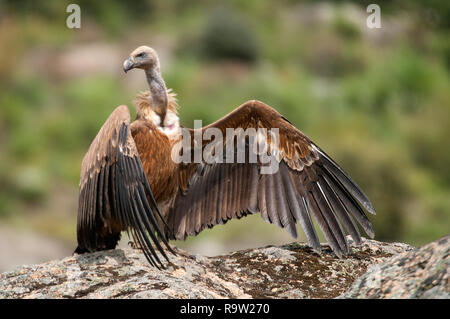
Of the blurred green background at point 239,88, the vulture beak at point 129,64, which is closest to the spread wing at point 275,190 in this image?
the vulture beak at point 129,64

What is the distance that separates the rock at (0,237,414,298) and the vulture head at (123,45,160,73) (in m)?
2.41

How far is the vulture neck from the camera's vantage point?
29.7ft

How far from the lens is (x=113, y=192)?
7590mm

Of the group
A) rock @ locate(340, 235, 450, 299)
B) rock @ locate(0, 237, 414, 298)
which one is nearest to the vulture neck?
rock @ locate(0, 237, 414, 298)

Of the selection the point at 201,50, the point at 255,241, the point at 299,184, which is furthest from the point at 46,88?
the point at 299,184

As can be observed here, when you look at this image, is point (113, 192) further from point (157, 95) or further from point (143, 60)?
point (143, 60)

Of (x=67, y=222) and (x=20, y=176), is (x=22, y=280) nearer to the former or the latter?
(x=67, y=222)

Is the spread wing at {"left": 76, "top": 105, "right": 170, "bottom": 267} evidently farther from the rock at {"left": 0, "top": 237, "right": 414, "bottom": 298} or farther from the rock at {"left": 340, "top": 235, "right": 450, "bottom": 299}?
the rock at {"left": 340, "top": 235, "right": 450, "bottom": 299}

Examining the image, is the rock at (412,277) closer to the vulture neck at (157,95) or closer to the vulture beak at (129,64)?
the vulture neck at (157,95)

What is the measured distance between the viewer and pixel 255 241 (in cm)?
2225

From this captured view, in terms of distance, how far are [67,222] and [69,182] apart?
2938mm

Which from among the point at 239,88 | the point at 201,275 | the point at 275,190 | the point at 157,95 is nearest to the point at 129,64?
the point at 157,95

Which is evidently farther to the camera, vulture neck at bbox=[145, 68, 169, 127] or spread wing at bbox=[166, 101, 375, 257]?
vulture neck at bbox=[145, 68, 169, 127]

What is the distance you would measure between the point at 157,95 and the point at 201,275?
272cm
